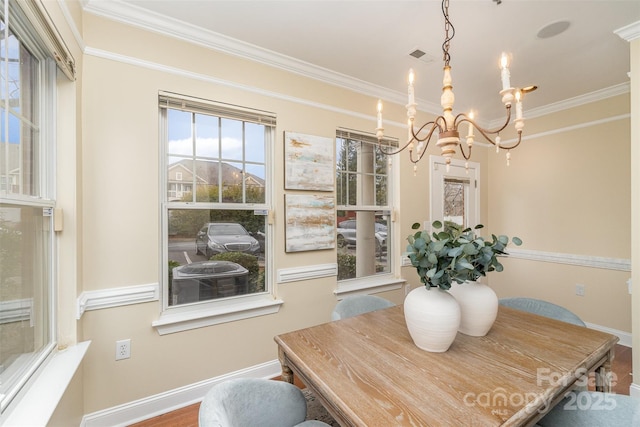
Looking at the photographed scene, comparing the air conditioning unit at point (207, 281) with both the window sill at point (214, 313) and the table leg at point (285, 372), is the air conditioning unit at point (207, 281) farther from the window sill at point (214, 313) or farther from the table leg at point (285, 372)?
the table leg at point (285, 372)

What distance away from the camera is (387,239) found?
3127 millimetres

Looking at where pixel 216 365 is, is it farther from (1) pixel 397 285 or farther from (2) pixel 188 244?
(1) pixel 397 285

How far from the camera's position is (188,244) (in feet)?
6.75

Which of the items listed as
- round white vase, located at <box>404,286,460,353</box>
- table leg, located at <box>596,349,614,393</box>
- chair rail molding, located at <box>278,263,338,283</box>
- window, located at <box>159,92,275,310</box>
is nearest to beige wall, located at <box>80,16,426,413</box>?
window, located at <box>159,92,275,310</box>

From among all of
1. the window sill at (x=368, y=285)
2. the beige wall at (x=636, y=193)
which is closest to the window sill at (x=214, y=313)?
the window sill at (x=368, y=285)

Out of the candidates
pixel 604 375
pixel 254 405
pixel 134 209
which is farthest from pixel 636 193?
pixel 134 209

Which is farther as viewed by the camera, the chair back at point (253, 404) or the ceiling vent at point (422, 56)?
the ceiling vent at point (422, 56)

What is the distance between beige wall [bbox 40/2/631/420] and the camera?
1688 millimetres

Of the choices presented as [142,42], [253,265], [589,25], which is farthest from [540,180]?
[142,42]

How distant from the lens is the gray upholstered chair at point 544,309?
165 cm

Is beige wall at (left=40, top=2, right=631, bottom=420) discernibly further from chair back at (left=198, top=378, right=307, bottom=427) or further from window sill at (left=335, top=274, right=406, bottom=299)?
chair back at (left=198, top=378, right=307, bottom=427)

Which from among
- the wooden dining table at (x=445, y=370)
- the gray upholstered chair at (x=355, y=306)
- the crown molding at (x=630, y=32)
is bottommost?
the gray upholstered chair at (x=355, y=306)

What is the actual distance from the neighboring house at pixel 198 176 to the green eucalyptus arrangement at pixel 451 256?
1.53 meters

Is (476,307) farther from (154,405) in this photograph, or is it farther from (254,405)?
(154,405)
